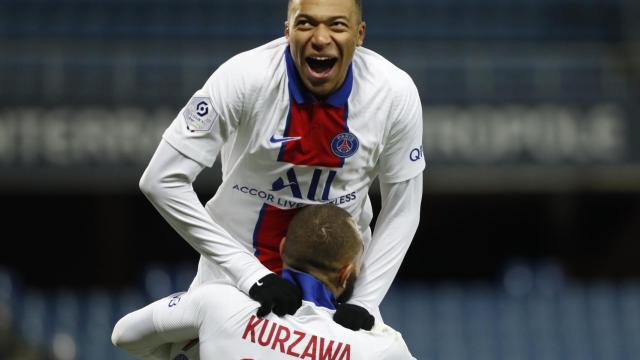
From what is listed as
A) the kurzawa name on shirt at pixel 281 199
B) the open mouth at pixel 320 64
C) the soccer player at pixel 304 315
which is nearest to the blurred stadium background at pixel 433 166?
the kurzawa name on shirt at pixel 281 199

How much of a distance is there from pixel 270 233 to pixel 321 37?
0.67m

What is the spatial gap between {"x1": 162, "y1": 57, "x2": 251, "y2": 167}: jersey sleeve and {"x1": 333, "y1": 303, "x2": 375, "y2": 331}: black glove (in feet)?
1.92

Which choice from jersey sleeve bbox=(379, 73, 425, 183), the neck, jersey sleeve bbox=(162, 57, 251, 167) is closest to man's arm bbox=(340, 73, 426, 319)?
jersey sleeve bbox=(379, 73, 425, 183)

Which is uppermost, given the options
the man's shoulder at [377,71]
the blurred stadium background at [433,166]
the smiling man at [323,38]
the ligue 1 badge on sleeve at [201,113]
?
the smiling man at [323,38]

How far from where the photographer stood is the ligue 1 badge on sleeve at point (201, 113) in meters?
3.51

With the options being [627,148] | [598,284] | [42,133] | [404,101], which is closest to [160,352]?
[404,101]

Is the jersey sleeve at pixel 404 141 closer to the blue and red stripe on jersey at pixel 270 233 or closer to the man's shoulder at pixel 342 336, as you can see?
the blue and red stripe on jersey at pixel 270 233

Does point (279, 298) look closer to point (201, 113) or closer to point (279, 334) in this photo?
point (279, 334)

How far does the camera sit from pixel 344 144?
3633mm

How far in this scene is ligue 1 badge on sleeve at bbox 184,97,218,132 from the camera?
3508 mm

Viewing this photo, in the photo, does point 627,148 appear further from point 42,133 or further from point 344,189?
point 344,189

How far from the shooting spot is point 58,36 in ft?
34.8

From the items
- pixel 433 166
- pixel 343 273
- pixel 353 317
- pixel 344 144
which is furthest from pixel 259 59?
pixel 433 166

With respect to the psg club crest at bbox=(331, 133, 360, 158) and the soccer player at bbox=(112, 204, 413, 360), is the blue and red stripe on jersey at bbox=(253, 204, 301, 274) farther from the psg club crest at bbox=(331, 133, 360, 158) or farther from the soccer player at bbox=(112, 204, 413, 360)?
the soccer player at bbox=(112, 204, 413, 360)
